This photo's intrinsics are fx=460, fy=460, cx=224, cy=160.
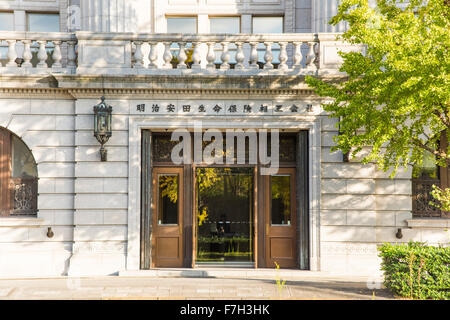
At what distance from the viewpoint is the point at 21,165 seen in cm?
1280

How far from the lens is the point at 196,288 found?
10.7 meters

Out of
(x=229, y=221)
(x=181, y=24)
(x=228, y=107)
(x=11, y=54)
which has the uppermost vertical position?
(x=181, y=24)

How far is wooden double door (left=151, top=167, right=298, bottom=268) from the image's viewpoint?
1312cm

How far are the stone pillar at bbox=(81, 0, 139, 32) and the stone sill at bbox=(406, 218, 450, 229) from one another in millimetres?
9565

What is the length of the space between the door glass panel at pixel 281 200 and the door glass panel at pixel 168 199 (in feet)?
9.17

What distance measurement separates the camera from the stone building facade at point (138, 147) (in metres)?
12.2

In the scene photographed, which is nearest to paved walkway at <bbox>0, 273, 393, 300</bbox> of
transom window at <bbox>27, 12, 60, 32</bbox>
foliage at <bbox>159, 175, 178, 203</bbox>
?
foliage at <bbox>159, 175, 178, 203</bbox>

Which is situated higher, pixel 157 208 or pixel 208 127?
pixel 208 127

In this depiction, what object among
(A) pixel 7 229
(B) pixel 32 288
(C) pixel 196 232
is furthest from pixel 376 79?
(A) pixel 7 229

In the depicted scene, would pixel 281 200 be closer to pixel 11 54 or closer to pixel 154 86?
pixel 154 86

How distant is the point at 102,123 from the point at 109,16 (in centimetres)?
336

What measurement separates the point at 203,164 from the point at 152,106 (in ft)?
7.25

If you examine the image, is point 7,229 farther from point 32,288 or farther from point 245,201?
point 245,201

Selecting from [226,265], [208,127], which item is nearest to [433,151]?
[208,127]
